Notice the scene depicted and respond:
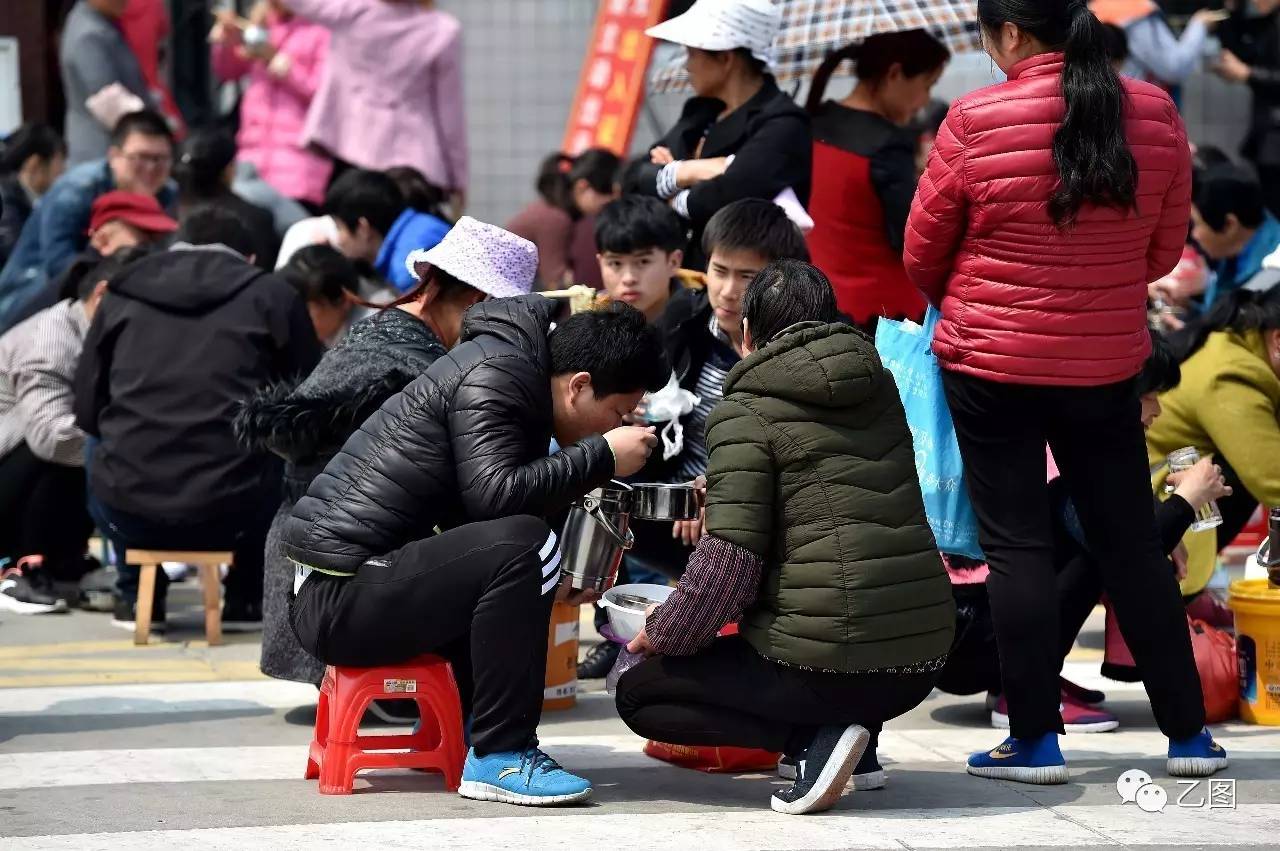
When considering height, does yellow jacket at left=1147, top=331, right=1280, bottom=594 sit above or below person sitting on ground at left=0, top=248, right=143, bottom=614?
above

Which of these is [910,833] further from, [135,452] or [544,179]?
[544,179]

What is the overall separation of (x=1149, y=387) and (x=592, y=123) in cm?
638

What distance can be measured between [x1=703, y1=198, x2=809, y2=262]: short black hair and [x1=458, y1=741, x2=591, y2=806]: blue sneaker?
1737 millimetres

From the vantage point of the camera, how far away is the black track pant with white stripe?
4.40 meters

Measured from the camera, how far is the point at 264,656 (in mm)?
5609

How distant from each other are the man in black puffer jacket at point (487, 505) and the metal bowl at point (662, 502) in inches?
27.3

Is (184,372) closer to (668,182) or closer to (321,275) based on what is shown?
(321,275)

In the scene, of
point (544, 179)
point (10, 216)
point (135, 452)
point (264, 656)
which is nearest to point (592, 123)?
point (544, 179)

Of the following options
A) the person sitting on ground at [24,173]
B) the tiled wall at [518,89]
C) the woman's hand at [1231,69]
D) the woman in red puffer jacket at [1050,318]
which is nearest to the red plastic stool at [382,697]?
the woman in red puffer jacket at [1050,318]

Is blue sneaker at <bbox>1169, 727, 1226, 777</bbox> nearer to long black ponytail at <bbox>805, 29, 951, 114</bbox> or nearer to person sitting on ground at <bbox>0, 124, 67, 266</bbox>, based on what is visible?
long black ponytail at <bbox>805, 29, 951, 114</bbox>

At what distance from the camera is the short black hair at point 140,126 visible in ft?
29.8

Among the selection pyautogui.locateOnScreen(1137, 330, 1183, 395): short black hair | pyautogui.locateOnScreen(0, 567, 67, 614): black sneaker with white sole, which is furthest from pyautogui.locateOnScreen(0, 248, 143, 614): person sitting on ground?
pyautogui.locateOnScreen(1137, 330, 1183, 395): short black hair

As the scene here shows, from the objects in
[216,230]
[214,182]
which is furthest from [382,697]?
[214,182]

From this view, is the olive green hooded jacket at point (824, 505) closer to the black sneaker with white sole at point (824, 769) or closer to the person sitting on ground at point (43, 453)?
the black sneaker with white sole at point (824, 769)
